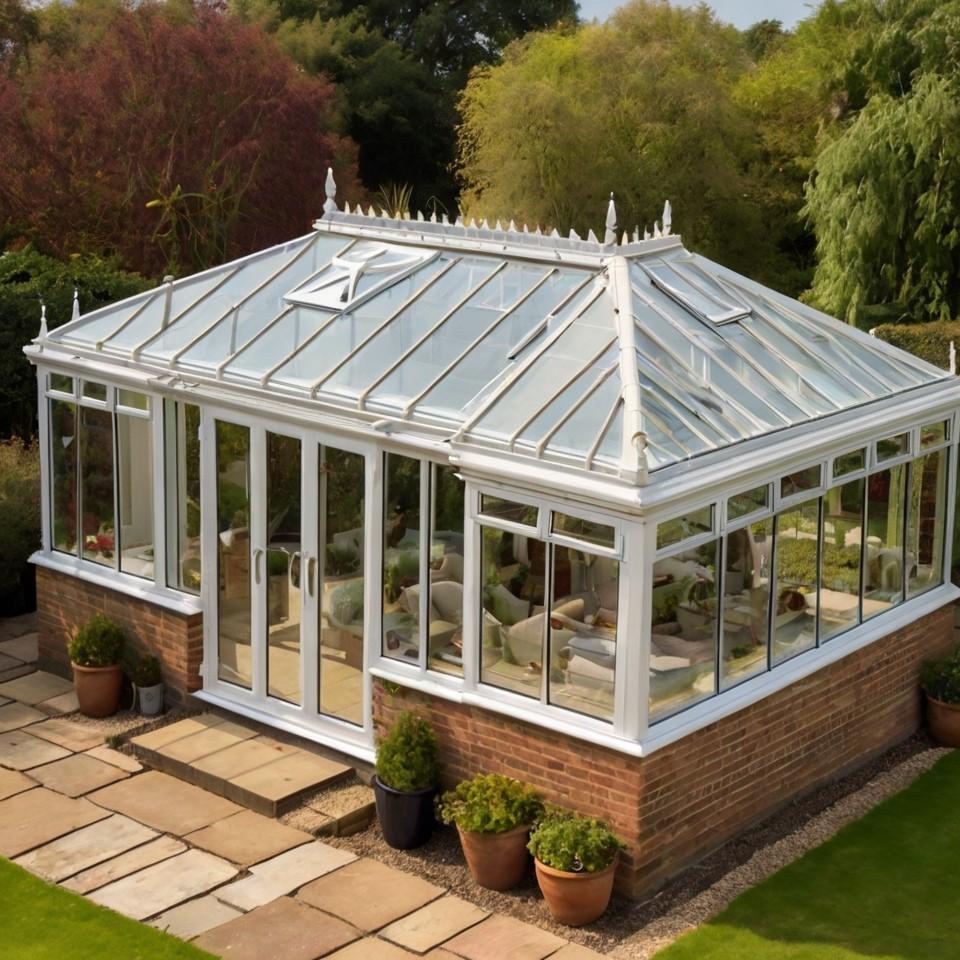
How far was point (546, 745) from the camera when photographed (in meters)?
9.19

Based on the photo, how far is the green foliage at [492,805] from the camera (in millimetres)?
9016

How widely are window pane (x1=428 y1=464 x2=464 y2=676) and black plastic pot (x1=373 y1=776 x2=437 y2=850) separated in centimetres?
84

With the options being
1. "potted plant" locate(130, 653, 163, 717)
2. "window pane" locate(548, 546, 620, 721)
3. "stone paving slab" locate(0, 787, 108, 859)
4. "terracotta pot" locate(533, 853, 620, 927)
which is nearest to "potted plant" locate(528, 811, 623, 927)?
"terracotta pot" locate(533, 853, 620, 927)

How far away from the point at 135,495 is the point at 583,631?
177 inches

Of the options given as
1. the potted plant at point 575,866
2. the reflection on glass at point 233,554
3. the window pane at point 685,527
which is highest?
the window pane at point 685,527

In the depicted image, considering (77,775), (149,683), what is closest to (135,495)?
(149,683)

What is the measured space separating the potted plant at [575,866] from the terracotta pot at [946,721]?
3737mm

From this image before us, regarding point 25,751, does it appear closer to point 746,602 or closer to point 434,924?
point 434,924

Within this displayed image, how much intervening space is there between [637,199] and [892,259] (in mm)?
11887

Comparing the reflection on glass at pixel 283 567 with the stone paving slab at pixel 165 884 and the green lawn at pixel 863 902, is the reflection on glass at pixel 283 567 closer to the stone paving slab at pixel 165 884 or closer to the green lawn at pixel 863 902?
the stone paving slab at pixel 165 884

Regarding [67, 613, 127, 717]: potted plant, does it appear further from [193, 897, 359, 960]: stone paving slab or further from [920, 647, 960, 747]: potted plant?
[920, 647, 960, 747]: potted plant

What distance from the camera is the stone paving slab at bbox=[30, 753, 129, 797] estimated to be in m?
10.5

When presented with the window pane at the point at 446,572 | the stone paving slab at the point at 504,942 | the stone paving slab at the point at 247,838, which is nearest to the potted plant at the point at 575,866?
the stone paving slab at the point at 504,942

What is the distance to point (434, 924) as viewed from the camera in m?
8.77
